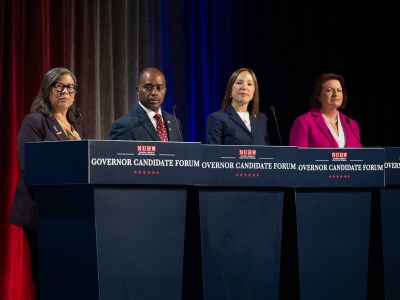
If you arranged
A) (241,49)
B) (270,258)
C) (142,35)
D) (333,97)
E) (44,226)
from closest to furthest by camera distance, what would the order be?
(44,226), (270,258), (333,97), (142,35), (241,49)

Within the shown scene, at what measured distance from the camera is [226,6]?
6.38 metres

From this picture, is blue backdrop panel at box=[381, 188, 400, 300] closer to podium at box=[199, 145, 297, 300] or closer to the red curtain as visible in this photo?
podium at box=[199, 145, 297, 300]

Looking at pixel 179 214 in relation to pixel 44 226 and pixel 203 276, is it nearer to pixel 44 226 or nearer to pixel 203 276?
pixel 203 276

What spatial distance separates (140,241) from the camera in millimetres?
2963

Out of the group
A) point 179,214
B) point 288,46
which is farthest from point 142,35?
point 179,214

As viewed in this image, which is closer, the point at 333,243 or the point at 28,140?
the point at 333,243

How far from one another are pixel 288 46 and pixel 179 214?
3.77 m

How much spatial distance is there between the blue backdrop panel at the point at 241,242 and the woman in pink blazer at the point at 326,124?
4.34 feet

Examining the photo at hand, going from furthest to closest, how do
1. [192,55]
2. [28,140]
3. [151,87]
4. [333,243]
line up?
1. [192,55]
2. [151,87]
3. [28,140]
4. [333,243]

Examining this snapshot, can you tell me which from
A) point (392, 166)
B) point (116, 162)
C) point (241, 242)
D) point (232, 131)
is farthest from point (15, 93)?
point (392, 166)

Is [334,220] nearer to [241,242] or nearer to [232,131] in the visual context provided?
[241,242]

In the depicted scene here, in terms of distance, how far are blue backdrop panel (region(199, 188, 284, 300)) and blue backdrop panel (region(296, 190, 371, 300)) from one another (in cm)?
14

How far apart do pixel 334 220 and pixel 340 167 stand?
0.26m

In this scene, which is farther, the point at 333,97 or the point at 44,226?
the point at 333,97
